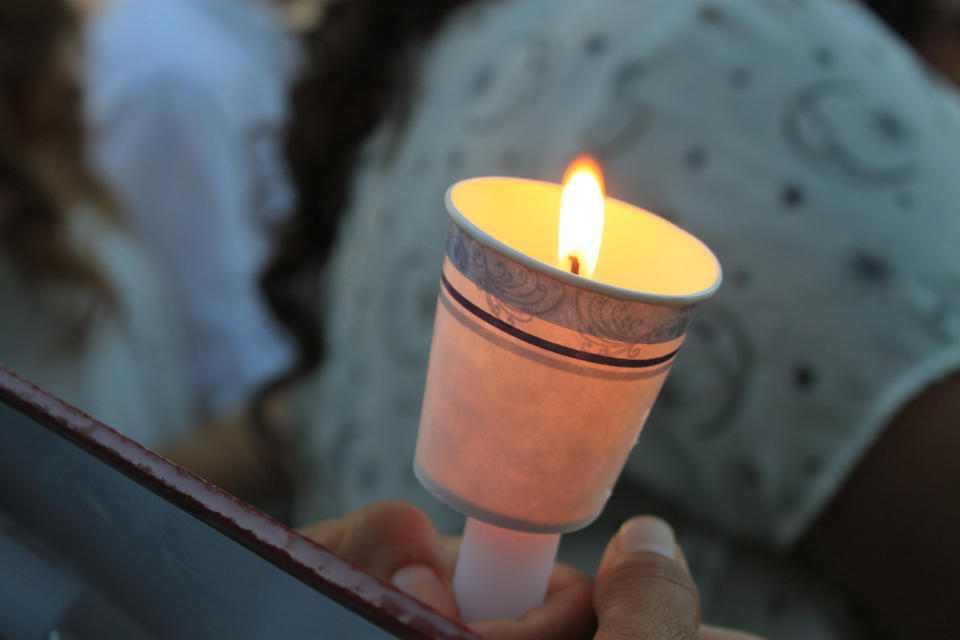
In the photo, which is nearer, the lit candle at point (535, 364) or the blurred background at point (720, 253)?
the lit candle at point (535, 364)

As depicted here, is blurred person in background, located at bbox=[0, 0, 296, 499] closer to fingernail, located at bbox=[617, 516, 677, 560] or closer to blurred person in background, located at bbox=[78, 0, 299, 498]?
blurred person in background, located at bbox=[78, 0, 299, 498]

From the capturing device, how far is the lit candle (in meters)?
0.29

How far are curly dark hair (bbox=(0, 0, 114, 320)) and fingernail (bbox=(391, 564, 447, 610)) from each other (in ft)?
4.53

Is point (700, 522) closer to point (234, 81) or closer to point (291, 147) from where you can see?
point (291, 147)

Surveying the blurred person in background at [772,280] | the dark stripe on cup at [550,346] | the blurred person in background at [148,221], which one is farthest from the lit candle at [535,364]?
the blurred person in background at [148,221]

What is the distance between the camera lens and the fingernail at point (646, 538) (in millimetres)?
363

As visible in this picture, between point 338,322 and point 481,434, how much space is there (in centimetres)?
70

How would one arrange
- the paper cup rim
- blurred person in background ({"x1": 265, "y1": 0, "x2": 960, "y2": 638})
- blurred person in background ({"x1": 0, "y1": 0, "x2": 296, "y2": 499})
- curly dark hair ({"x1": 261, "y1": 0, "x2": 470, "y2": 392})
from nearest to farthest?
the paper cup rim < blurred person in background ({"x1": 265, "y1": 0, "x2": 960, "y2": 638}) < curly dark hair ({"x1": 261, "y1": 0, "x2": 470, "y2": 392}) < blurred person in background ({"x1": 0, "y1": 0, "x2": 296, "y2": 499})

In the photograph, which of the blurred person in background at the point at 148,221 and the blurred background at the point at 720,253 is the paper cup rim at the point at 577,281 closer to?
the blurred background at the point at 720,253

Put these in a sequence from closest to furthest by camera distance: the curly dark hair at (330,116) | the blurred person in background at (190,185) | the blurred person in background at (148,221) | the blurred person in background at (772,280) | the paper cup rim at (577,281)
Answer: the paper cup rim at (577,281)
the blurred person in background at (772,280)
the curly dark hair at (330,116)
the blurred person in background at (148,221)
the blurred person in background at (190,185)

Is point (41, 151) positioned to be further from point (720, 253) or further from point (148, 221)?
point (720, 253)

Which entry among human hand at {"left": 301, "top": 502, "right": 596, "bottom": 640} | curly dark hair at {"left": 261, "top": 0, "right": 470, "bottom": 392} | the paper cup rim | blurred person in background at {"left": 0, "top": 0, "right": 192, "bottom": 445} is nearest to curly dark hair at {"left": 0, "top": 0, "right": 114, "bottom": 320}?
blurred person in background at {"left": 0, "top": 0, "right": 192, "bottom": 445}

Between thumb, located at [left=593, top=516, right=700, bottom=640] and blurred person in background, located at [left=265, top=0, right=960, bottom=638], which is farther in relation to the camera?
blurred person in background, located at [left=265, top=0, right=960, bottom=638]

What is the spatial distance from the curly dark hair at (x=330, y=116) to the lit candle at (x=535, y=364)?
740 mm
